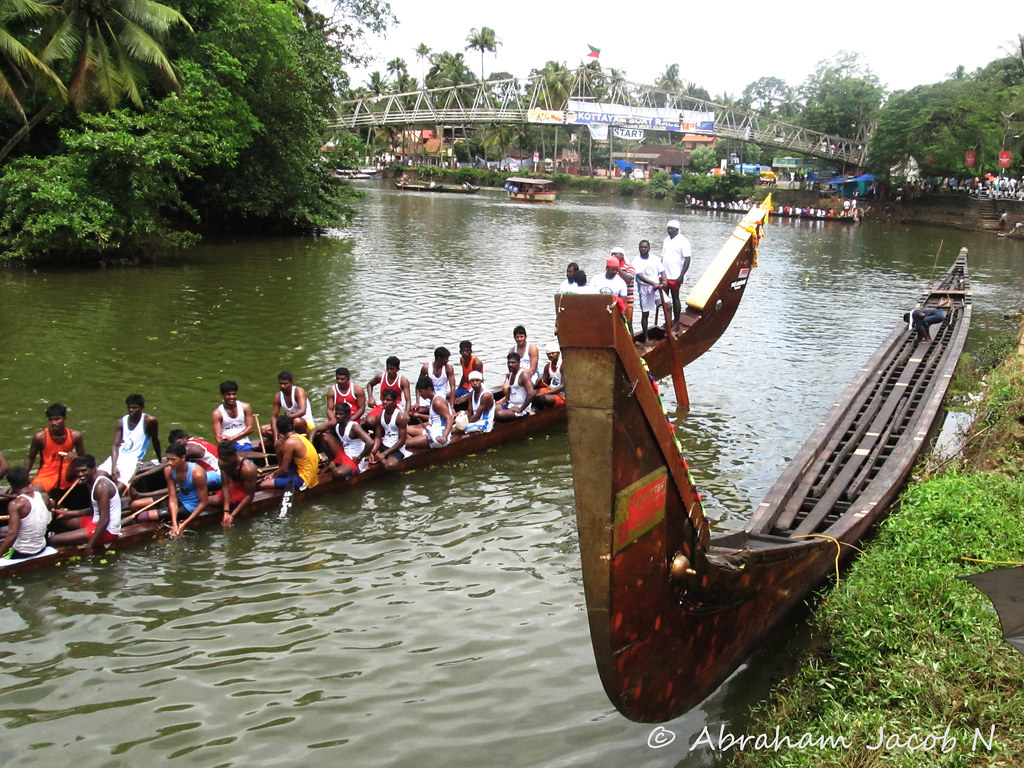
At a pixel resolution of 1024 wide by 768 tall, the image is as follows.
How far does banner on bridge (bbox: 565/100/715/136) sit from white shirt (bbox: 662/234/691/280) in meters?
54.6

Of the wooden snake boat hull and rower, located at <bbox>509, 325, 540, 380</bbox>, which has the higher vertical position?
rower, located at <bbox>509, 325, 540, 380</bbox>

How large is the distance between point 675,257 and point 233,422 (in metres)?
6.94

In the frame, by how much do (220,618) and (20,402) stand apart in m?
6.35

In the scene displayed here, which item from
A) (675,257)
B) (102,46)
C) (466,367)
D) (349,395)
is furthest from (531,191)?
(349,395)

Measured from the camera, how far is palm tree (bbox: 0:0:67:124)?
53.5 ft

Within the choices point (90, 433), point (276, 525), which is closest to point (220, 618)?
point (276, 525)

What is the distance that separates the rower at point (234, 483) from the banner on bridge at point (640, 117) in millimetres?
60396

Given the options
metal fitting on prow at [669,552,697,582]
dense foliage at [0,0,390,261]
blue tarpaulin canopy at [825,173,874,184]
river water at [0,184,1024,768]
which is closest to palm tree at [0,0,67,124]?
dense foliage at [0,0,390,261]

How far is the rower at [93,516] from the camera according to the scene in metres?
6.73

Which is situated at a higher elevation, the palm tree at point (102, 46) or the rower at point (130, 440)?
the palm tree at point (102, 46)

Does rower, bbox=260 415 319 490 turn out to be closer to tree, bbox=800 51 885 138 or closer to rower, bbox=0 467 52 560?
rower, bbox=0 467 52 560

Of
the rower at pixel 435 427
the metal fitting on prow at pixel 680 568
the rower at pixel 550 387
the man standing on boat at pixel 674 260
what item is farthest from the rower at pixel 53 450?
the man standing on boat at pixel 674 260

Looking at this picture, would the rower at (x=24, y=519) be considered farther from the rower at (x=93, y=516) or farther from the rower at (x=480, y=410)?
the rower at (x=480, y=410)

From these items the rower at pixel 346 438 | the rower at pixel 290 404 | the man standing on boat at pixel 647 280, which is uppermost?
the man standing on boat at pixel 647 280
